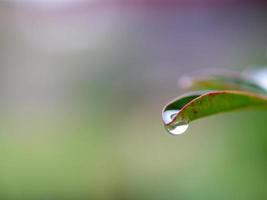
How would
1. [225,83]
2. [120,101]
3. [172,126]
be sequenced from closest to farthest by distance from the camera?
[172,126] → [225,83] → [120,101]

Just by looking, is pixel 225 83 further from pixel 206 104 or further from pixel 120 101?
pixel 120 101

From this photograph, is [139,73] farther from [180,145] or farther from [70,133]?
[180,145]

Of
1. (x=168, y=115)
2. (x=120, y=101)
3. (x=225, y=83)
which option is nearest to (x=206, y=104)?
(x=168, y=115)

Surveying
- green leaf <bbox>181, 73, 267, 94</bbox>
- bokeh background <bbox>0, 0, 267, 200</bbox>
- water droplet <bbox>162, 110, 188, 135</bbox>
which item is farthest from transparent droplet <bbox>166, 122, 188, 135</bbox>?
bokeh background <bbox>0, 0, 267, 200</bbox>

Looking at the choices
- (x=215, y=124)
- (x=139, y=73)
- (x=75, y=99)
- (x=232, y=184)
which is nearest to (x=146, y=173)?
(x=215, y=124)

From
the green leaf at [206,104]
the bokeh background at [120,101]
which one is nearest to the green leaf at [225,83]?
the green leaf at [206,104]

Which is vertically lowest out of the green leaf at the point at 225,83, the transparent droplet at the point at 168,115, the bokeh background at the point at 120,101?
the transparent droplet at the point at 168,115

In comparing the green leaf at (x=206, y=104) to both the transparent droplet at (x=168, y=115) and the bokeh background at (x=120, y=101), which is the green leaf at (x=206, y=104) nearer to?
the transparent droplet at (x=168, y=115)
